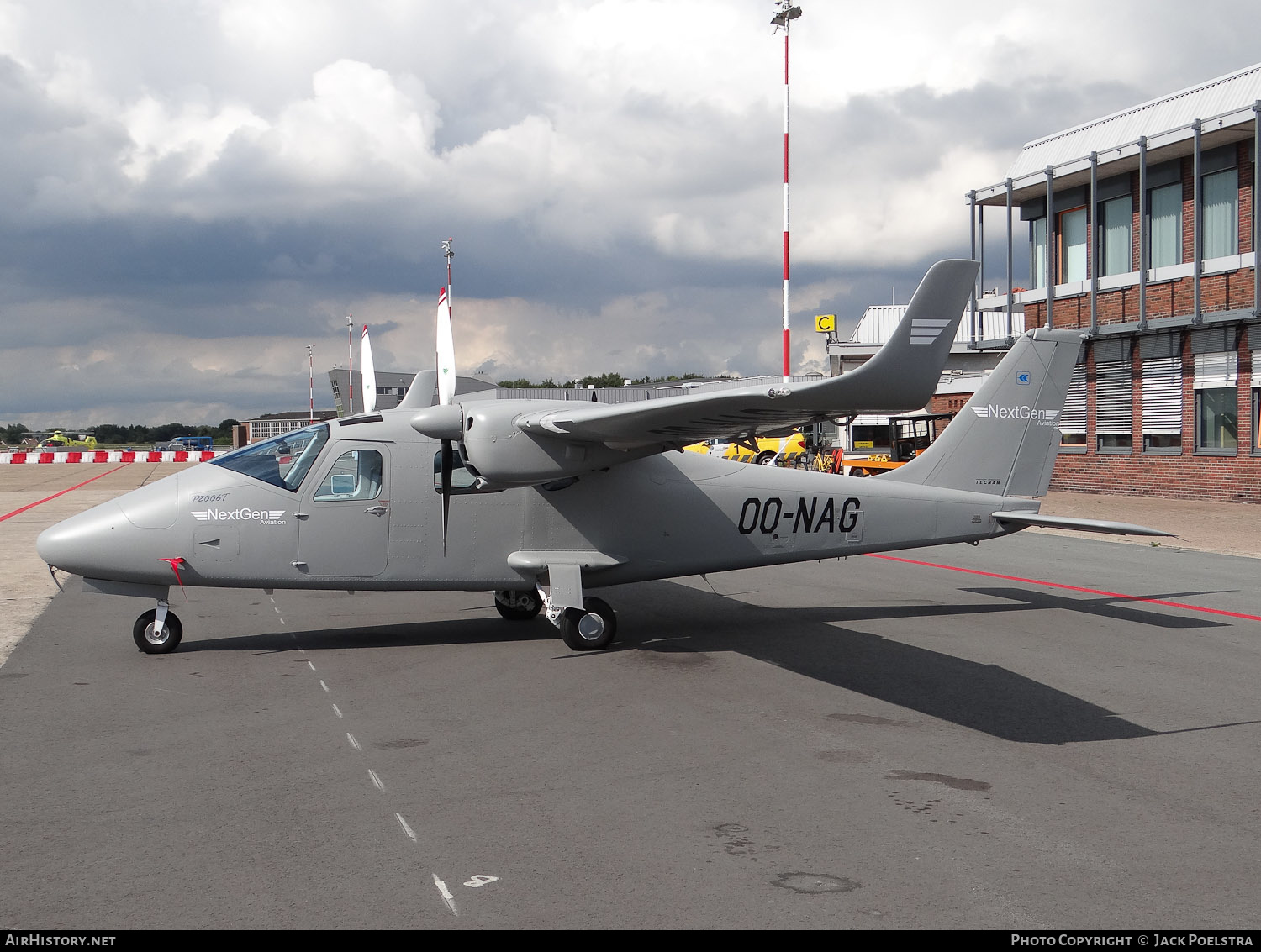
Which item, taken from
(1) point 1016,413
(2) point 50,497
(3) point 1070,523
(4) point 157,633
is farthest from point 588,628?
(2) point 50,497

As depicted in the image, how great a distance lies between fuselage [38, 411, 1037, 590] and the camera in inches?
396

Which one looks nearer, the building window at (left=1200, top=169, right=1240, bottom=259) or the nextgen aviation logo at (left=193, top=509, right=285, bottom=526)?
the nextgen aviation logo at (left=193, top=509, right=285, bottom=526)

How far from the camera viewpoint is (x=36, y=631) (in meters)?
11.2

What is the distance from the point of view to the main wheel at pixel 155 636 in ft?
32.7

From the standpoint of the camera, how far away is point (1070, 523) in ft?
38.3

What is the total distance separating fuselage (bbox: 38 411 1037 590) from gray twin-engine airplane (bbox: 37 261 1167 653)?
0.02 meters

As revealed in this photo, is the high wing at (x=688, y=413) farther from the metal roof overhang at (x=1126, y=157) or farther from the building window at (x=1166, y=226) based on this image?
the building window at (x=1166, y=226)

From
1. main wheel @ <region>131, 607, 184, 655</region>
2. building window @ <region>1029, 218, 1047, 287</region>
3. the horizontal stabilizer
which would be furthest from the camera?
building window @ <region>1029, 218, 1047, 287</region>

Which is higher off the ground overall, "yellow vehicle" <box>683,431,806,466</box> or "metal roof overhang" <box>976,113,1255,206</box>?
"metal roof overhang" <box>976,113,1255,206</box>

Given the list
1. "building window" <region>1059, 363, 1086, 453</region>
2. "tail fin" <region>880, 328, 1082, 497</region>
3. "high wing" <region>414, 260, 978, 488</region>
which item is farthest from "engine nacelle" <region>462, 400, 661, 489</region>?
"building window" <region>1059, 363, 1086, 453</region>

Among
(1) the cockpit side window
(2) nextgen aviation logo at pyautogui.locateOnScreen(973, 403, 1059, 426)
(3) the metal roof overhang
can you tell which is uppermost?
(3) the metal roof overhang

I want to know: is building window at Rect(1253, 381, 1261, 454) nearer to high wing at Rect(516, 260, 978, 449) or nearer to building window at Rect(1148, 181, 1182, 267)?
building window at Rect(1148, 181, 1182, 267)

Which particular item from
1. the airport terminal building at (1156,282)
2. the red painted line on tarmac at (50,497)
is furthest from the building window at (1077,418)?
the red painted line on tarmac at (50,497)
